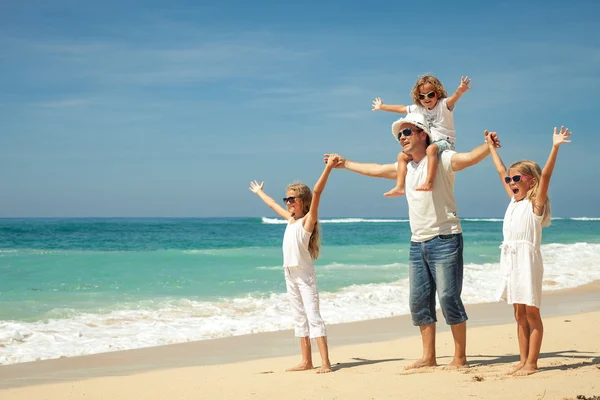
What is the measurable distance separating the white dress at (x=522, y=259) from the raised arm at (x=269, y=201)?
6.11 feet

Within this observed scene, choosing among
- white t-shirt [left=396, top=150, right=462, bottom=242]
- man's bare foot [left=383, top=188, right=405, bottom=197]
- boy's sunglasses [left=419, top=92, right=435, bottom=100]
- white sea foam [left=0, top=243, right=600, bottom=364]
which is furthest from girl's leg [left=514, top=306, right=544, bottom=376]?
white sea foam [left=0, top=243, right=600, bottom=364]

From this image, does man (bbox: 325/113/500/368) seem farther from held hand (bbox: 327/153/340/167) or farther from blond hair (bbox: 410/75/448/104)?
blond hair (bbox: 410/75/448/104)

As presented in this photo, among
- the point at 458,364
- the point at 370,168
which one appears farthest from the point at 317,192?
the point at 458,364

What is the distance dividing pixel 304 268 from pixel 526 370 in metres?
1.91

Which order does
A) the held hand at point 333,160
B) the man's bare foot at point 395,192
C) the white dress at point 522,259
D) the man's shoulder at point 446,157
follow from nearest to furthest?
the white dress at point 522,259, the man's shoulder at point 446,157, the man's bare foot at point 395,192, the held hand at point 333,160

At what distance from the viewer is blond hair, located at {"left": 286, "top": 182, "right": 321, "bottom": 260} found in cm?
565

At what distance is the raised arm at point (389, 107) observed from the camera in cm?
646

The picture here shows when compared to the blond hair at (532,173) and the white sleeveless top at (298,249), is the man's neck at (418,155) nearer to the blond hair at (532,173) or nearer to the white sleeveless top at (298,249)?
the blond hair at (532,173)

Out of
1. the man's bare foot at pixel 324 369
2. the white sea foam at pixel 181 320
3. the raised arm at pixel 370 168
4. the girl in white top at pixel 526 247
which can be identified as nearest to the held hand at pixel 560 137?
the girl in white top at pixel 526 247

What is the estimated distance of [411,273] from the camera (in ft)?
17.3

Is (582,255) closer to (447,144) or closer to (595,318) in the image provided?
(595,318)

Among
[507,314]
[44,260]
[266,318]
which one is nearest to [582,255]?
[507,314]

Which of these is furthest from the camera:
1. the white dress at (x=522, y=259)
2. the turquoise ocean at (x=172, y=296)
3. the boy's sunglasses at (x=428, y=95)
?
the turquoise ocean at (x=172, y=296)

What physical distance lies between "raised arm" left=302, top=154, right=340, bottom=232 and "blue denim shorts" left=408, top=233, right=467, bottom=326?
33.7 inches
